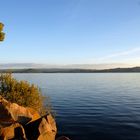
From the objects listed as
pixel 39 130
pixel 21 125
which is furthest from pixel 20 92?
pixel 39 130

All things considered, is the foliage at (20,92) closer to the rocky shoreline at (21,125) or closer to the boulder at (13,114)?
the boulder at (13,114)

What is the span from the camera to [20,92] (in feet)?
139

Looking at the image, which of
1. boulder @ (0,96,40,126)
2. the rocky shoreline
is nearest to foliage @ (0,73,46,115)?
boulder @ (0,96,40,126)

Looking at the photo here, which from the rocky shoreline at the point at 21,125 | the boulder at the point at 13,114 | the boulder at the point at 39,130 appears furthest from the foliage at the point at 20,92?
the boulder at the point at 39,130

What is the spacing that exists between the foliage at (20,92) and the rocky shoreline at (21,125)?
751 cm

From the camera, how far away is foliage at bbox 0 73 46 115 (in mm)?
42422

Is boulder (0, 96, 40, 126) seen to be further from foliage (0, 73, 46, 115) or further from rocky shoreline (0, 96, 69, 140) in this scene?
foliage (0, 73, 46, 115)

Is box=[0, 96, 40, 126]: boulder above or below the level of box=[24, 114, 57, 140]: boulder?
above

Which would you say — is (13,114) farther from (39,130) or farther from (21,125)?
(39,130)

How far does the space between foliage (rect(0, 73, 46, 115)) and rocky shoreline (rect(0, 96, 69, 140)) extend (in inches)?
296

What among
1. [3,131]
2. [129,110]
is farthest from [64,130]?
[129,110]

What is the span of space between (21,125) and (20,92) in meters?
11.8

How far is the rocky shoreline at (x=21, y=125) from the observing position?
29859mm

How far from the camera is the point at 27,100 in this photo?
4272 cm
